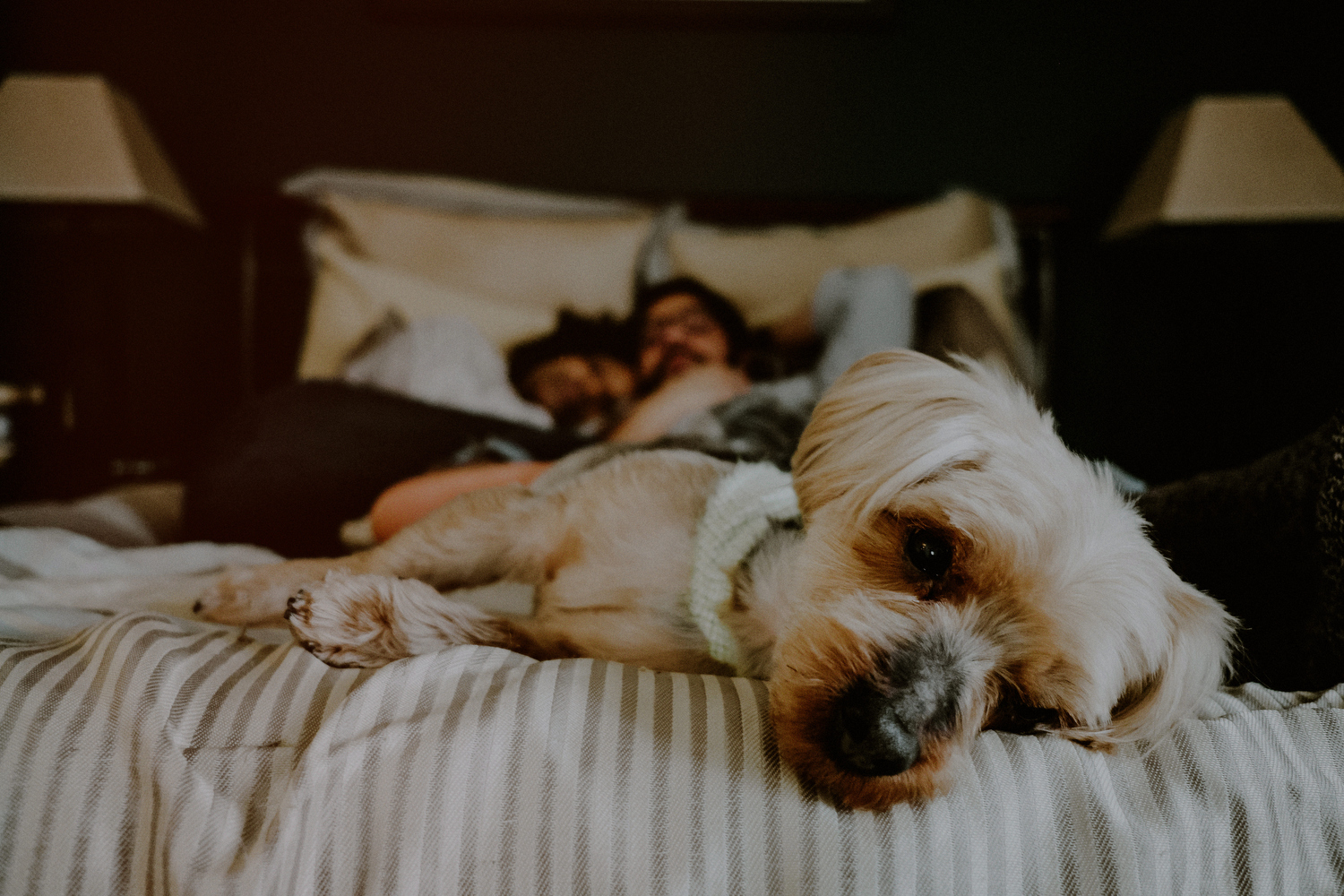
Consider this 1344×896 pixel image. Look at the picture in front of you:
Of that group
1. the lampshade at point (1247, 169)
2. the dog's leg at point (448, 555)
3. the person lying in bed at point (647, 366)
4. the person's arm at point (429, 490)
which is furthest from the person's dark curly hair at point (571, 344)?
the lampshade at point (1247, 169)

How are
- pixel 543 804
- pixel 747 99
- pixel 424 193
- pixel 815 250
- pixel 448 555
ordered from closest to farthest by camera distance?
pixel 543 804, pixel 448 555, pixel 815 250, pixel 424 193, pixel 747 99

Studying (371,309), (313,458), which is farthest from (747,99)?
(313,458)

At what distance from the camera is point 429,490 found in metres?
1.31

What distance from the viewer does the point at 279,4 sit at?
278 cm

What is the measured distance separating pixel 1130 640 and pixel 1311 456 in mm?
327

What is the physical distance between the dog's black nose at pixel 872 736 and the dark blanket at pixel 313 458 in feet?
3.24

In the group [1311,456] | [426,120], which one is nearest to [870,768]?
[1311,456]

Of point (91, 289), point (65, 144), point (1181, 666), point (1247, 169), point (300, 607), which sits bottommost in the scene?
point (91, 289)

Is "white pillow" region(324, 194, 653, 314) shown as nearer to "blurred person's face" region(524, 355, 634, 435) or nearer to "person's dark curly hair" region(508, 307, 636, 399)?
"person's dark curly hair" region(508, 307, 636, 399)

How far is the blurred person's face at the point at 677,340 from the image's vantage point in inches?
76.3

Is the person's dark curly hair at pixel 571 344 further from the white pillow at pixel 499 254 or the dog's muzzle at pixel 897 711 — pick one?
the dog's muzzle at pixel 897 711

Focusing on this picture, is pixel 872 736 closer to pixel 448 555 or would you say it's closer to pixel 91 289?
pixel 448 555

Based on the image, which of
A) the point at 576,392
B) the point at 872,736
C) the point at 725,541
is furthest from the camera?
the point at 576,392

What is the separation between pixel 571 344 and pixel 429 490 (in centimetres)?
82
